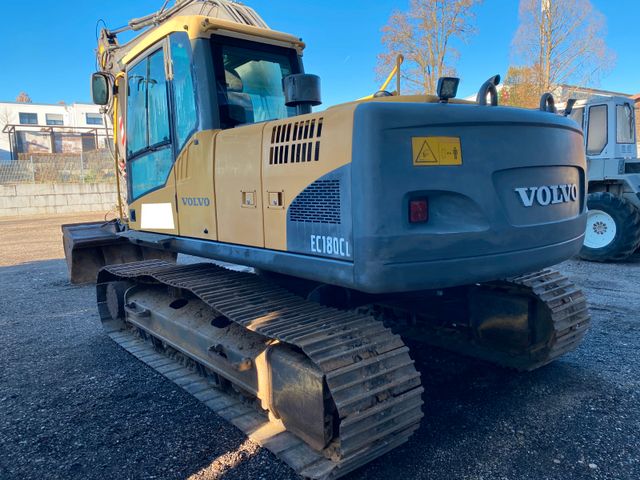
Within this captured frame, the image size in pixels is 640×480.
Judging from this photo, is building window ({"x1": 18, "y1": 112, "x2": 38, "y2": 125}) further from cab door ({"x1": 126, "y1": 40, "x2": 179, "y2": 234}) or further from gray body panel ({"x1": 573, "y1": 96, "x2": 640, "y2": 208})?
cab door ({"x1": 126, "y1": 40, "x2": 179, "y2": 234})

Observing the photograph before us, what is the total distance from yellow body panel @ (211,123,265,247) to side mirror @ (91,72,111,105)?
6.15 feet

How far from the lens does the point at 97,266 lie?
22.5 ft

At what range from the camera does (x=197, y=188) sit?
3420mm

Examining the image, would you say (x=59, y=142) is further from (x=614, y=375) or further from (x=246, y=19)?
(x=614, y=375)

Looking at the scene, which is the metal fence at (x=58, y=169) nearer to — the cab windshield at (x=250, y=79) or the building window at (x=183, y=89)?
the cab windshield at (x=250, y=79)

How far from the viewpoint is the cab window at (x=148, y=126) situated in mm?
3780

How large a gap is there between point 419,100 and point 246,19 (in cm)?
367

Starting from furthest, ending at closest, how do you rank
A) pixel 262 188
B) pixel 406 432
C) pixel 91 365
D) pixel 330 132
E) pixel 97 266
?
pixel 97 266 → pixel 91 365 → pixel 262 188 → pixel 406 432 → pixel 330 132

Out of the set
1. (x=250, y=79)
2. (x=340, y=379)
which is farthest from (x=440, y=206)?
(x=250, y=79)

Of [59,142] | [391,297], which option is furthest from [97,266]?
[59,142]

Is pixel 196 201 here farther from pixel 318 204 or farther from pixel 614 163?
pixel 614 163

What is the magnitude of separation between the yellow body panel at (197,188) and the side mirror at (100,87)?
1420mm

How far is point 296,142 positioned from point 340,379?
122cm

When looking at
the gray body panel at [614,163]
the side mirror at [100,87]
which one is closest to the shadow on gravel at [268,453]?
the side mirror at [100,87]
